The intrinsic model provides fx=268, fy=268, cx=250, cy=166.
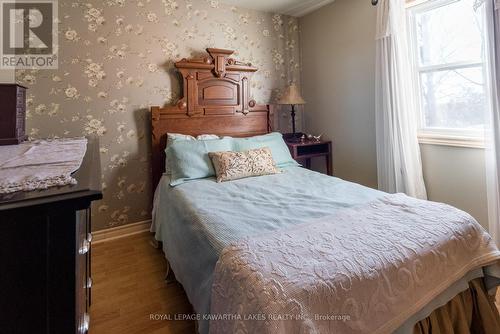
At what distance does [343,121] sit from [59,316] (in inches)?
116

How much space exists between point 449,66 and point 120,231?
326cm

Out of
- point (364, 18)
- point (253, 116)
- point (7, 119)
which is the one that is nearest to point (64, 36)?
point (7, 119)

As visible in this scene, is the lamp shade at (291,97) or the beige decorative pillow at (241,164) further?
the lamp shade at (291,97)

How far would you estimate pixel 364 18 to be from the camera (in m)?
2.66

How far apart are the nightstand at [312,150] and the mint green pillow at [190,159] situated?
89cm

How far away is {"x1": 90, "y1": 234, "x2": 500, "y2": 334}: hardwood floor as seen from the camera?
1.50m

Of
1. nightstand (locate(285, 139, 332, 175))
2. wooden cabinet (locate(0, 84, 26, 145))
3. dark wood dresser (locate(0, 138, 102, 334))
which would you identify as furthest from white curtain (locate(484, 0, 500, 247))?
wooden cabinet (locate(0, 84, 26, 145))

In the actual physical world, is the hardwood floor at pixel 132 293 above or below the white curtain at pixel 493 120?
below

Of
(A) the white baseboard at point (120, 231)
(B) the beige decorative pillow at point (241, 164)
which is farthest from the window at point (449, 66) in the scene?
(A) the white baseboard at point (120, 231)

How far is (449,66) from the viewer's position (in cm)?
219

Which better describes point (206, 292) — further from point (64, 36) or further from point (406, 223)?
point (64, 36)

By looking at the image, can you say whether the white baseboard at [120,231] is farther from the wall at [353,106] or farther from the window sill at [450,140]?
the window sill at [450,140]

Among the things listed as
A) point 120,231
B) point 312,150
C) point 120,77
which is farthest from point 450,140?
point 120,231

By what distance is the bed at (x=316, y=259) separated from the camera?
87cm
